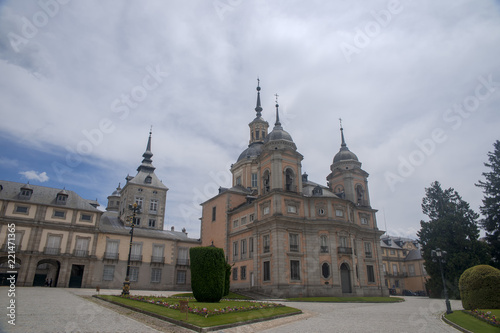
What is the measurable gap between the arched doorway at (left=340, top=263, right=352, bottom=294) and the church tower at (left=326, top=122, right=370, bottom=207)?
9.11 m

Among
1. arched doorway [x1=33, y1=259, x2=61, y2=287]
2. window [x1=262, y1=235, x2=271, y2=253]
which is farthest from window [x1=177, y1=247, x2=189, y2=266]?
window [x1=262, y1=235, x2=271, y2=253]

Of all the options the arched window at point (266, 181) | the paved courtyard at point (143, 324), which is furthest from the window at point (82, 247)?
the paved courtyard at point (143, 324)

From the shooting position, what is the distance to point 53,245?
36.6 m

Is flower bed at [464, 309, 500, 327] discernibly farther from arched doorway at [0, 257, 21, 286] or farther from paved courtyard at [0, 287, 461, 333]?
arched doorway at [0, 257, 21, 286]

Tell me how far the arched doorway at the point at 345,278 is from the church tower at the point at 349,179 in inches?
359

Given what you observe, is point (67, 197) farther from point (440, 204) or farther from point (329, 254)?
point (440, 204)

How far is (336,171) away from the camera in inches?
1706

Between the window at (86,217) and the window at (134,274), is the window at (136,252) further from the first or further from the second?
the window at (86,217)

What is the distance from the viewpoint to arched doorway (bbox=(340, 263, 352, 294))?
34.0 metres

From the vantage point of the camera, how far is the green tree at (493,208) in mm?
35094

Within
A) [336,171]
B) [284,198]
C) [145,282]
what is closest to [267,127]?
[336,171]

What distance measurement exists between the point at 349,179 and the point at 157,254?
89.5ft

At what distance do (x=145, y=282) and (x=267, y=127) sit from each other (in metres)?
29.7

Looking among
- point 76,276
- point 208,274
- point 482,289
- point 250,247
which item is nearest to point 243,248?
point 250,247
